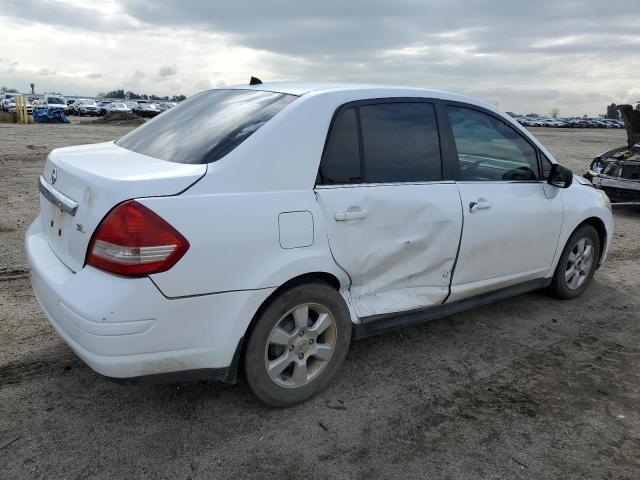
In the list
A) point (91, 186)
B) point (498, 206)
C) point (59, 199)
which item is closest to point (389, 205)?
point (498, 206)

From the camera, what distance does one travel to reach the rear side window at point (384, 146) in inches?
124

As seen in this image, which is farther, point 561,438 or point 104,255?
point 561,438

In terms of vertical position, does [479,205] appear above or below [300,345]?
above

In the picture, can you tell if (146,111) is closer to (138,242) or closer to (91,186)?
(91,186)

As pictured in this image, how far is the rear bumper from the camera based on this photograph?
248 cm

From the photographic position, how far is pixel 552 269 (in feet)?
15.4

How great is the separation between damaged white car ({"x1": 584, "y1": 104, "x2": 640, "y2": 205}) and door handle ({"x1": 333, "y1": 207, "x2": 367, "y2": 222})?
7.62 meters

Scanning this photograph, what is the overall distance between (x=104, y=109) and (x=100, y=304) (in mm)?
53052

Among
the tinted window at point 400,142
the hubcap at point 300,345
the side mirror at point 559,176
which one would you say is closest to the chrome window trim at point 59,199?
the hubcap at point 300,345

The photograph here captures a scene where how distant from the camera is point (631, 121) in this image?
9.18 metres

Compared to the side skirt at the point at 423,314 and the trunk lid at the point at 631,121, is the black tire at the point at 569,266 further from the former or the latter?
the trunk lid at the point at 631,121

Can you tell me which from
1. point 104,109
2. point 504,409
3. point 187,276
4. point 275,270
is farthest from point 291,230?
point 104,109

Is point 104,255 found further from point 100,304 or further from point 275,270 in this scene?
point 275,270

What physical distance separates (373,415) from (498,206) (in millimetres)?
1779
